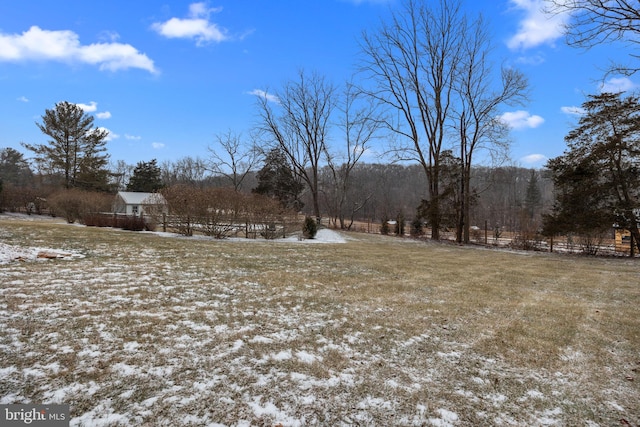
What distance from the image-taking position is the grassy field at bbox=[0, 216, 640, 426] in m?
2.34

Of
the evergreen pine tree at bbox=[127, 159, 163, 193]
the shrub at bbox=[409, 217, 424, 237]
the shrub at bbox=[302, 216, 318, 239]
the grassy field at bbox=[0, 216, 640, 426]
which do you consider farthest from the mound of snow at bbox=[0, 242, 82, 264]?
the evergreen pine tree at bbox=[127, 159, 163, 193]

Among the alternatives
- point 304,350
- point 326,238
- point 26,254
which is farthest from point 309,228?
point 304,350

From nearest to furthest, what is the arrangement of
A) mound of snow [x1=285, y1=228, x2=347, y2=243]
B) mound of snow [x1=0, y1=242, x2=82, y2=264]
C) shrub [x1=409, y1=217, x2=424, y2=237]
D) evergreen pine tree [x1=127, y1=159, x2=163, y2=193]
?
1. mound of snow [x1=0, y1=242, x2=82, y2=264]
2. mound of snow [x1=285, y1=228, x2=347, y2=243]
3. shrub [x1=409, y1=217, x2=424, y2=237]
4. evergreen pine tree [x1=127, y1=159, x2=163, y2=193]

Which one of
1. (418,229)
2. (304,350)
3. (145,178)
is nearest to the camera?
(304,350)

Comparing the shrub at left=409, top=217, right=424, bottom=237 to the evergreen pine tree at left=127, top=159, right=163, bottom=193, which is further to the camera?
the evergreen pine tree at left=127, top=159, right=163, bottom=193

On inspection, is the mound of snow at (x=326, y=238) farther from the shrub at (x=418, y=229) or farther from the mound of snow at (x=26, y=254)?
the mound of snow at (x=26, y=254)

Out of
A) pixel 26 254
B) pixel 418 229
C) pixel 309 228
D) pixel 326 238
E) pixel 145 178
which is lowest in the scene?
pixel 326 238

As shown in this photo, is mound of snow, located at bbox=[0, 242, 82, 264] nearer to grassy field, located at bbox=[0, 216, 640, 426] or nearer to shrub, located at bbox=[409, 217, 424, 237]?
grassy field, located at bbox=[0, 216, 640, 426]

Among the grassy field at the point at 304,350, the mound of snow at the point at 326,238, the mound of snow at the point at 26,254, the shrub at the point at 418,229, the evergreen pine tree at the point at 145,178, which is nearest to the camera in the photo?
the grassy field at the point at 304,350

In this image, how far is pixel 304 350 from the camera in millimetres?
3258

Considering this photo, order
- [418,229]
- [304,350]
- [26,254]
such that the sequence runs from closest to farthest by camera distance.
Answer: [304,350] → [26,254] → [418,229]

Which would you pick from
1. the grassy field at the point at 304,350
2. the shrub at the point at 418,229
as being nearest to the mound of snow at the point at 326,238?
the shrub at the point at 418,229

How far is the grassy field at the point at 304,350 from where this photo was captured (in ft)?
7.69

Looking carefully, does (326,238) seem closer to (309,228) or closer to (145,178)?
(309,228)
